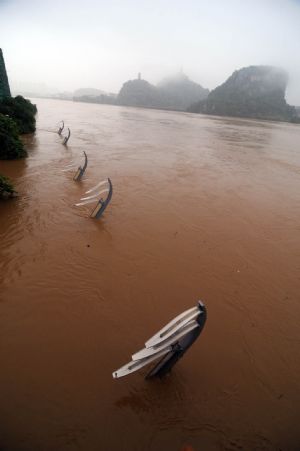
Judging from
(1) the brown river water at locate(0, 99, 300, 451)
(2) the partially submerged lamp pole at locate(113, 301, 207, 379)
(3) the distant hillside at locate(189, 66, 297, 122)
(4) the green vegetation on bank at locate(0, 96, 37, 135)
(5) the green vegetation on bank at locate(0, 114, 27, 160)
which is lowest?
(1) the brown river water at locate(0, 99, 300, 451)

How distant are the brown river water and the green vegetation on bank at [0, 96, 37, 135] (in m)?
13.6

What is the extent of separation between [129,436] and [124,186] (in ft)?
28.5

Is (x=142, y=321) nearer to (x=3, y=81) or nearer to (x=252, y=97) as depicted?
(x=3, y=81)

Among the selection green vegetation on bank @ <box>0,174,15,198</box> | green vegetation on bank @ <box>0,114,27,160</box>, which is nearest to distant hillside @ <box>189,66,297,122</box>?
green vegetation on bank @ <box>0,114,27,160</box>

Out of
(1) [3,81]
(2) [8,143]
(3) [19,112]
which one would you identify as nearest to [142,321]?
(2) [8,143]

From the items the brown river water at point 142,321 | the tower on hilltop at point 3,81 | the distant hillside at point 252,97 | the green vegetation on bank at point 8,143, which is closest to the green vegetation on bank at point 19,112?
the tower on hilltop at point 3,81

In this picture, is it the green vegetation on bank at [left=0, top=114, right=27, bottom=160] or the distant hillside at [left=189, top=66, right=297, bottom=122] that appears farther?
the distant hillside at [left=189, top=66, right=297, bottom=122]

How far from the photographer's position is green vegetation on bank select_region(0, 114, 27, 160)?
12.2 metres

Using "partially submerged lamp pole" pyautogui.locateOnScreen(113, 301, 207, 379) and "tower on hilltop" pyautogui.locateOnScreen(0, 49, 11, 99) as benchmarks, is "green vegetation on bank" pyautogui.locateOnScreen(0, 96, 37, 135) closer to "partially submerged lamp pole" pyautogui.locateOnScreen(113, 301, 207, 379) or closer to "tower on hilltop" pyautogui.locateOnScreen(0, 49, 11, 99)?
"tower on hilltop" pyautogui.locateOnScreen(0, 49, 11, 99)

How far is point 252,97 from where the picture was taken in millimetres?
141500

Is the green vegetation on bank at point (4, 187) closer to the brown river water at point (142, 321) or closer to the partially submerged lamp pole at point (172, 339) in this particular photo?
the brown river water at point (142, 321)

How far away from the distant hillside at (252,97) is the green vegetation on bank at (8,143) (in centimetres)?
12769

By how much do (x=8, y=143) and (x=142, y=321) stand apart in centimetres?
1242

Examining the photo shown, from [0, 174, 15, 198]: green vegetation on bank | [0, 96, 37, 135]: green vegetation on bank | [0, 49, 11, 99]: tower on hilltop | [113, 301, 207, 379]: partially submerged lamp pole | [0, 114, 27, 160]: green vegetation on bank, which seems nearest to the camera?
[113, 301, 207, 379]: partially submerged lamp pole
